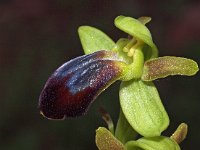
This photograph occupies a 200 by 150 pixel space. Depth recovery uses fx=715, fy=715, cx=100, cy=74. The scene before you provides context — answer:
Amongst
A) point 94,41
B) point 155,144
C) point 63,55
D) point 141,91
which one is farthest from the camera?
point 63,55

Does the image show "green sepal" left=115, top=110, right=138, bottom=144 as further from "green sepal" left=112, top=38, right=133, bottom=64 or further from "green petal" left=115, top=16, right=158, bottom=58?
"green petal" left=115, top=16, right=158, bottom=58

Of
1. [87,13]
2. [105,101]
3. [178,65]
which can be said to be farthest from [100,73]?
[87,13]

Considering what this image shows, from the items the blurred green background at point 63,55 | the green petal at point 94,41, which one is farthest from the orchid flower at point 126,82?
the blurred green background at point 63,55

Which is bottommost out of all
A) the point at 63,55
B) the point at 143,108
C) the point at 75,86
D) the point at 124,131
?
the point at 63,55

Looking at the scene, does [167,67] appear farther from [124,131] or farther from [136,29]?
[124,131]

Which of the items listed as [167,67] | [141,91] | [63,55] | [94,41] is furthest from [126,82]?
[63,55]

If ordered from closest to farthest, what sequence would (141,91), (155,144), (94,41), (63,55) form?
(155,144), (141,91), (94,41), (63,55)

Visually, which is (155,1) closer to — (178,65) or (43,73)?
(43,73)
